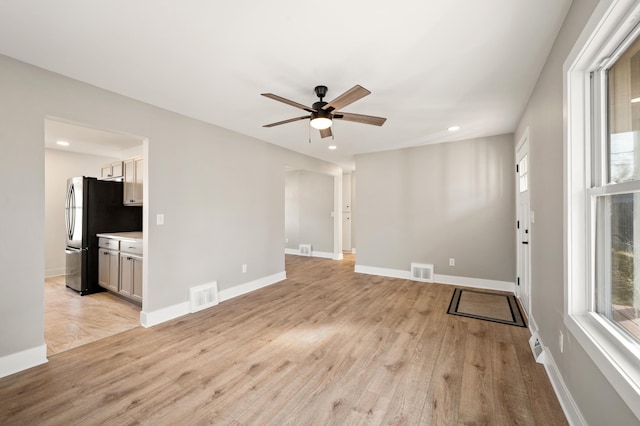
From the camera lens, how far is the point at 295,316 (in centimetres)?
330

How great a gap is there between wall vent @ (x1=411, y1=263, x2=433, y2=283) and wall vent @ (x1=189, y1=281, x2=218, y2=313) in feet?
A: 11.3

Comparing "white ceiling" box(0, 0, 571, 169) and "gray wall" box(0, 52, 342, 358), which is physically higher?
"white ceiling" box(0, 0, 571, 169)

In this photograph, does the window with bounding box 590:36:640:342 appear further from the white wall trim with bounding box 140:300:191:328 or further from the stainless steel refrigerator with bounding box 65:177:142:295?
the stainless steel refrigerator with bounding box 65:177:142:295

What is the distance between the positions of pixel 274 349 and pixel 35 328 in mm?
2053

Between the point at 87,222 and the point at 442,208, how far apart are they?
5872mm

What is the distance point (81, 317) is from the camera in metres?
3.26

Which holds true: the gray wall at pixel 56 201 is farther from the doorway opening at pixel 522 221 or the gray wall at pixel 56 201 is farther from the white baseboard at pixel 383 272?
the doorway opening at pixel 522 221

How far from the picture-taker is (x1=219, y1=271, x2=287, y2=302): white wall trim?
3.92 metres

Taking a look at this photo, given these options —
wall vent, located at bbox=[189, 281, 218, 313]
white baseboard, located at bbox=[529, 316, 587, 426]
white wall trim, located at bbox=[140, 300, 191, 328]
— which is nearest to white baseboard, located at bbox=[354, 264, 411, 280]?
white baseboard, located at bbox=[529, 316, 587, 426]

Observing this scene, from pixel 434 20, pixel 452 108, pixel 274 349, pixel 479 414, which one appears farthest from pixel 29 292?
pixel 452 108

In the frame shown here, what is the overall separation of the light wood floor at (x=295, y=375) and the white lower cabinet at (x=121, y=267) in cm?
82

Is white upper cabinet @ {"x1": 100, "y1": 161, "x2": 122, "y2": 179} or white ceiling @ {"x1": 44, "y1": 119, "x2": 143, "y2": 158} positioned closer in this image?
white ceiling @ {"x1": 44, "y1": 119, "x2": 143, "y2": 158}

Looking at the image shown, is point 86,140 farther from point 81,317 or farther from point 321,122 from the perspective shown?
point 321,122

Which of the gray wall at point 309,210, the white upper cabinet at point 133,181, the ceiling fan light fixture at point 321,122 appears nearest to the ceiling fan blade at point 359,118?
the ceiling fan light fixture at point 321,122
